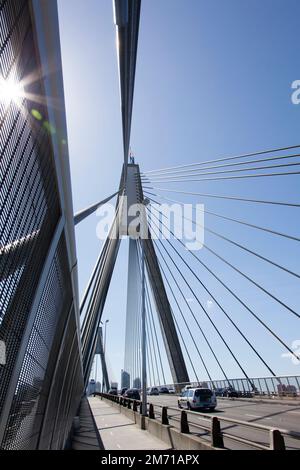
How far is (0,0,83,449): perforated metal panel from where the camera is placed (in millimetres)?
2613

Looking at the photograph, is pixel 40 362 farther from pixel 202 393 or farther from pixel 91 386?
pixel 91 386

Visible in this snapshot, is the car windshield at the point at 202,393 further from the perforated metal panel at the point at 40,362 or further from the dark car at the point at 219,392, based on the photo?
the dark car at the point at 219,392

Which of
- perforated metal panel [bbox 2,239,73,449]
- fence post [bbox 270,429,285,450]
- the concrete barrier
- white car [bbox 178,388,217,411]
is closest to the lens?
perforated metal panel [bbox 2,239,73,449]

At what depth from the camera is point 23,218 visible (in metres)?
3.21

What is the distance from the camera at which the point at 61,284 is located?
5461 millimetres

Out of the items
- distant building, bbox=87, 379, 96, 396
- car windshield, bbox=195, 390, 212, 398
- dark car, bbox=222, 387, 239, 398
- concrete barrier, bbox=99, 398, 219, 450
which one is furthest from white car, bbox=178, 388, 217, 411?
distant building, bbox=87, 379, 96, 396

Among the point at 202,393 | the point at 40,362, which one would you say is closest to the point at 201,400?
the point at 202,393

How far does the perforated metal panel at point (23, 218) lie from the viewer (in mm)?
2613

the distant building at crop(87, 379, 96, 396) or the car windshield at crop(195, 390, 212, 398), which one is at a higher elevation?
the distant building at crop(87, 379, 96, 396)

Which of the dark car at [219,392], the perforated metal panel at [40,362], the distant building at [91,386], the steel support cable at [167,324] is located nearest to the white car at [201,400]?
the steel support cable at [167,324]

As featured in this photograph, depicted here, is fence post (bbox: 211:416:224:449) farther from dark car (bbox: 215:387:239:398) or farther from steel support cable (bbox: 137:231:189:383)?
dark car (bbox: 215:387:239:398)

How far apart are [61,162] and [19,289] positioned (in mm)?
1393
